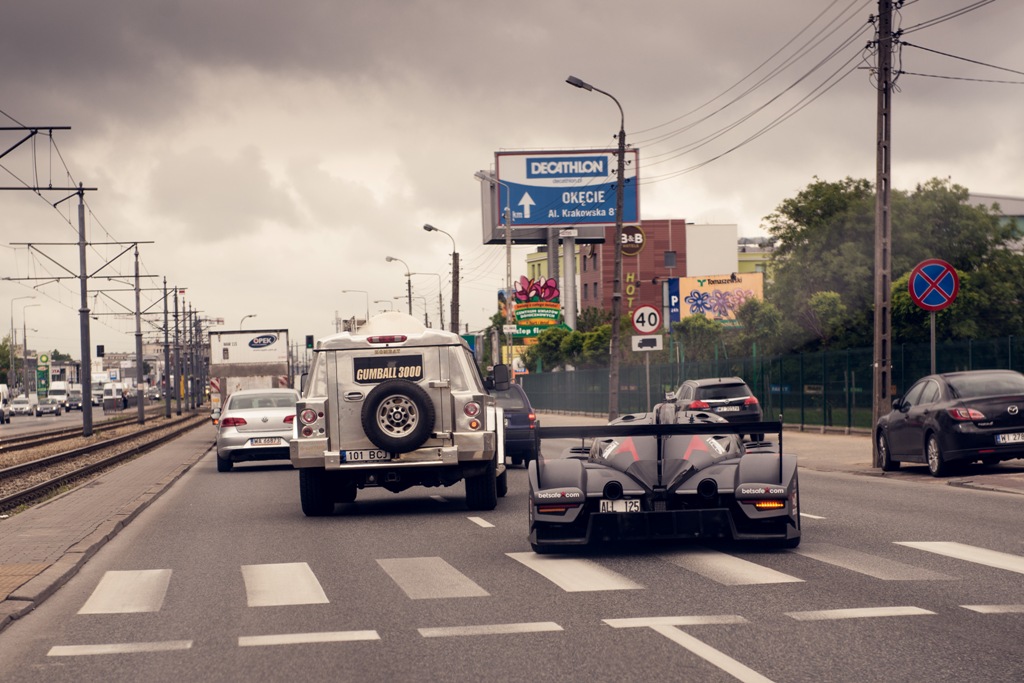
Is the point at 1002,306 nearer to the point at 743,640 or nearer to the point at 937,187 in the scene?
the point at 937,187

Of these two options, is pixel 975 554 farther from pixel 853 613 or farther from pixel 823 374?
pixel 823 374

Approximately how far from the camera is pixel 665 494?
1123 cm

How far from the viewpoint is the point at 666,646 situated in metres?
7.15

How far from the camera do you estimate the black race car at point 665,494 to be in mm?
10984

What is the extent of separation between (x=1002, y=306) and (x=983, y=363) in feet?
121

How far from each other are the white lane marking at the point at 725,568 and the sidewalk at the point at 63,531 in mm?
4674

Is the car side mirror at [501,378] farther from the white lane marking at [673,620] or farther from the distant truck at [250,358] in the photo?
the distant truck at [250,358]

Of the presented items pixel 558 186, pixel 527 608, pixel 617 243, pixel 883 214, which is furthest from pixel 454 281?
pixel 527 608

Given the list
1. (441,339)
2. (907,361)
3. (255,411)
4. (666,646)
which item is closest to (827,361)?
(907,361)

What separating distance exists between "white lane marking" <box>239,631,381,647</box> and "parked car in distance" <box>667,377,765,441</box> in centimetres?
2448

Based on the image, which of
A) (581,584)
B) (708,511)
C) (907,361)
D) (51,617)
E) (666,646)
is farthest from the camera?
(907,361)

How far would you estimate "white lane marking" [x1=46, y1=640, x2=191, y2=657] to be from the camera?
746cm

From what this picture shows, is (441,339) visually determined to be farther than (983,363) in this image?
No

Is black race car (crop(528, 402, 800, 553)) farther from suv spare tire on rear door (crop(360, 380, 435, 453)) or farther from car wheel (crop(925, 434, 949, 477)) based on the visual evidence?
car wheel (crop(925, 434, 949, 477))
